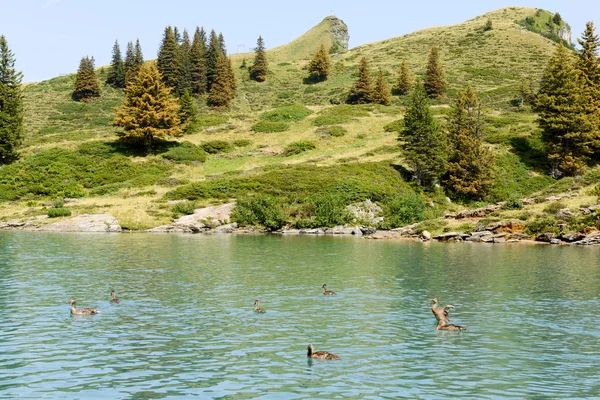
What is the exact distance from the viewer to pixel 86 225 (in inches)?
2023

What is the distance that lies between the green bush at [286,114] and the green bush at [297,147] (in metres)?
15.1

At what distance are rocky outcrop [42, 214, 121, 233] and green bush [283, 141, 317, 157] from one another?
29.9 m

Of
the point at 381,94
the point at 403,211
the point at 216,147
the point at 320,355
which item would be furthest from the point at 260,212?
the point at 381,94

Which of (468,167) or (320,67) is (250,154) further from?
(320,67)

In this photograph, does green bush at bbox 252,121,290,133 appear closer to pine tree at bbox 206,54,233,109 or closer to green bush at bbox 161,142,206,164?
green bush at bbox 161,142,206,164

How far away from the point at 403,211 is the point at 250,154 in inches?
1172

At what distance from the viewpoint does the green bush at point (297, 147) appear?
77031 millimetres

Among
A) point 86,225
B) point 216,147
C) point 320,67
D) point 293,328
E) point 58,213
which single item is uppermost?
point 320,67

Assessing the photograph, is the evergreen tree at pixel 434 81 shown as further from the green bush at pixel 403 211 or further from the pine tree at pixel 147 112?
the green bush at pixel 403 211

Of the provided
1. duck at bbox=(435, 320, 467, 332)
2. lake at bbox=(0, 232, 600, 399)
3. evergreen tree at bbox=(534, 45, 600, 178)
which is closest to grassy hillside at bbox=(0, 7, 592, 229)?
evergreen tree at bbox=(534, 45, 600, 178)

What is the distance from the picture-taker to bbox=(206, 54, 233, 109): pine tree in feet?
374

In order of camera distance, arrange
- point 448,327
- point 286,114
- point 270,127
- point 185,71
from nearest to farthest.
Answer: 1. point 448,327
2. point 270,127
3. point 286,114
4. point 185,71

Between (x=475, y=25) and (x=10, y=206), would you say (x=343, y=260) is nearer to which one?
(x=10, y=206)

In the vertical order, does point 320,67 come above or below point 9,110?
above
